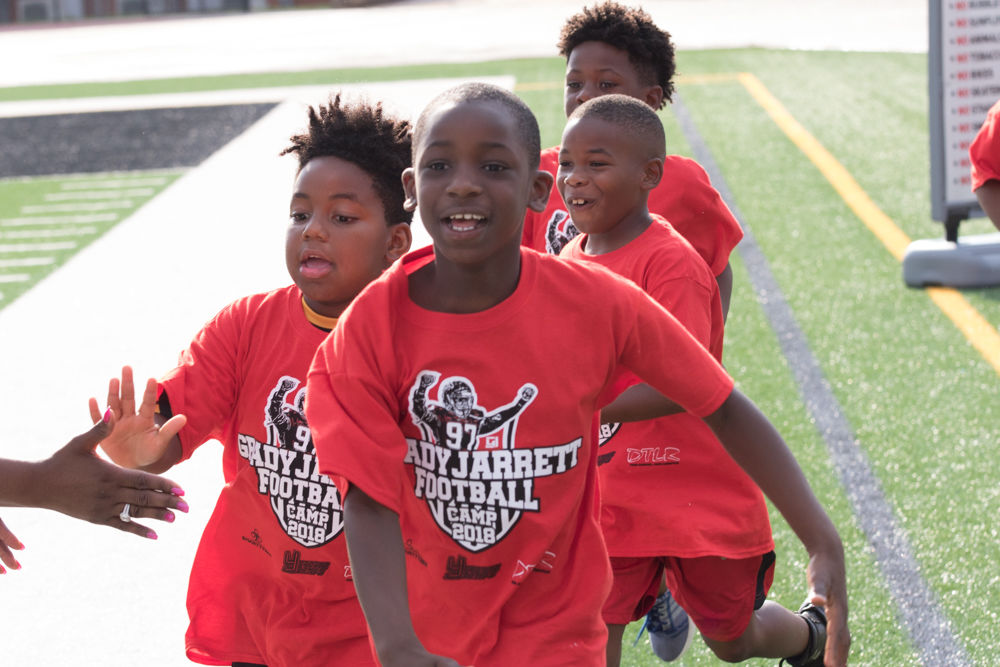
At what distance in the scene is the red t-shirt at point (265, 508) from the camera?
2.63 meters

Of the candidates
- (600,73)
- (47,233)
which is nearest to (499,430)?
(600,73)

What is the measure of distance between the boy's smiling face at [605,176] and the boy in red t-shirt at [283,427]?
0.46m

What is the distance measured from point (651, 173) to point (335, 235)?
83 centimetres

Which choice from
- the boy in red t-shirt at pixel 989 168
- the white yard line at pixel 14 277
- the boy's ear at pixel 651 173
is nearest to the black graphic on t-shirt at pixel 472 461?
the boy's ear at pixel 651 173

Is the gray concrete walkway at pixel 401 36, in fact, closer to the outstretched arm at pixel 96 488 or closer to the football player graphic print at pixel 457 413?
the outstretched arm at pixel 96 488

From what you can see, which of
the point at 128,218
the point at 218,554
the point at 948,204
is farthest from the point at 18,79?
the point at 218,554

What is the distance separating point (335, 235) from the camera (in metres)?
2.69

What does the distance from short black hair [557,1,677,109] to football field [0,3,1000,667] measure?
2.40ft

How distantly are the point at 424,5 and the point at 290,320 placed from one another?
34.1 metres

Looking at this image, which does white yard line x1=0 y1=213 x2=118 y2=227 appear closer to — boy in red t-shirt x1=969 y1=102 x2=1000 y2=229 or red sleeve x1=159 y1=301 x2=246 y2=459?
boy in red t-shirt x1=969 y1=102 x2=1000 y2=229

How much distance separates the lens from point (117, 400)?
2.49 m

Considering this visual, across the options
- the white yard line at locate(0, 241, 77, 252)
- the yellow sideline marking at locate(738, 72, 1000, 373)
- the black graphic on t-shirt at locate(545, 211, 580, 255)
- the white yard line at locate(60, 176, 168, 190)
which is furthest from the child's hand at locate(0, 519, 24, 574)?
the white yard line at locate(60, 176, 168, 190)

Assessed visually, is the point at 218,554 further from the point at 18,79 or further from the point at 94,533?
the point at 18,79

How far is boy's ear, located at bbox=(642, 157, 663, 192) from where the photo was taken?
3.08 metres
